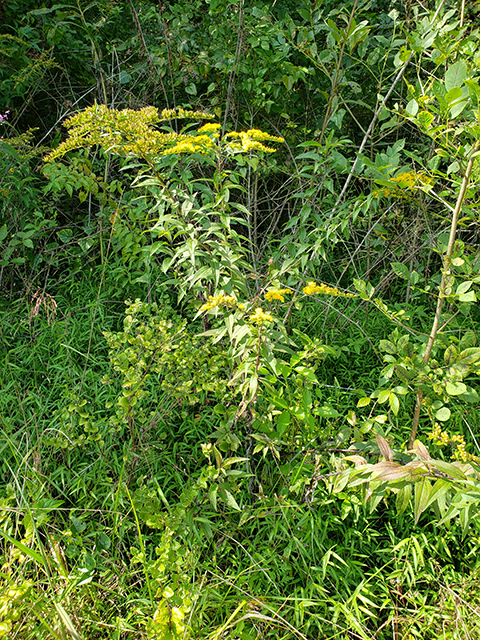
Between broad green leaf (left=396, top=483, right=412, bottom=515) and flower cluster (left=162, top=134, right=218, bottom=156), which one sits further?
flower cluster (left=162, top=134, right=218, bottom=156)

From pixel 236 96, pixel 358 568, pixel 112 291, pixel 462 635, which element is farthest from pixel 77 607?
pixel 236 96

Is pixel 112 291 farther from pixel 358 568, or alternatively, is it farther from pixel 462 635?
pixel 462 635

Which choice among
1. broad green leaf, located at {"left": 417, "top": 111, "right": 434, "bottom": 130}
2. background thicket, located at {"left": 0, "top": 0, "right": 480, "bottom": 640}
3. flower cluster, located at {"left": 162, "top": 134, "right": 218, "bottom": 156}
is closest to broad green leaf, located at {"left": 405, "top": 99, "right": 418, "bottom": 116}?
background thicket, located at {"left": 0, "top": 0, "right": 480, "bottom": 640}

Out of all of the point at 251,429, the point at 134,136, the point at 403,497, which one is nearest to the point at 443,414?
the point at 403,497

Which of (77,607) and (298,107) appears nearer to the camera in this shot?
(77,607)

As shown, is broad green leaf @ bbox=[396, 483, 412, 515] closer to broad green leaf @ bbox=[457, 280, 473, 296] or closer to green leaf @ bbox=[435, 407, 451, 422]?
green leaf @ bbox=[435, 407, 451, 422]

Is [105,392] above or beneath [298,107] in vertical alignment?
beneath

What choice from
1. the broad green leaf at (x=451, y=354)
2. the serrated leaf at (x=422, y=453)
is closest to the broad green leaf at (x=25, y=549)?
the serrated leaf at (x=422, y=453)

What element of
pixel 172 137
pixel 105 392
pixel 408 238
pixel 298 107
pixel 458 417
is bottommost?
pixel 458 417

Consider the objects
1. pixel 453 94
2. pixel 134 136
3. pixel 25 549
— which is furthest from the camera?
pixel 134 136

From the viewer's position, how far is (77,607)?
1.39 meters

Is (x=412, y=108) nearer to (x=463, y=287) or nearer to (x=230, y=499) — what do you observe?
(x=463, y=287)

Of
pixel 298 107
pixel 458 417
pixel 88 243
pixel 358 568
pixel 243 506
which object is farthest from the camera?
pixel 298 107

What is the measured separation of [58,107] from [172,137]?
206 cm
